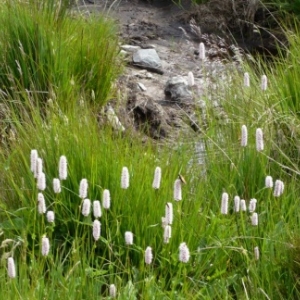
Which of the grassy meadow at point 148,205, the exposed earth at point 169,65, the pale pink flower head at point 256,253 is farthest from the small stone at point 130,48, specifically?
the pale pink flower head at point 256,253

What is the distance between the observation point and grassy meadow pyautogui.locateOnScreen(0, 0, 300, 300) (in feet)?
9.88

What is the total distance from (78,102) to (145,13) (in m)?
2.72

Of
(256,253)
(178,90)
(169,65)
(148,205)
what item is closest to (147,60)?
(169,65)

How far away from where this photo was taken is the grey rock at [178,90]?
559cm

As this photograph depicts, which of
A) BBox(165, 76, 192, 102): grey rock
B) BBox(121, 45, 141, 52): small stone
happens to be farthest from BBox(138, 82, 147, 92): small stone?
BBox(121, 45, 141, 52): small stone

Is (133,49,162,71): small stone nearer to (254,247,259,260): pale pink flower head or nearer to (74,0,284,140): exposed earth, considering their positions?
(74,0,284,140): exposed earth

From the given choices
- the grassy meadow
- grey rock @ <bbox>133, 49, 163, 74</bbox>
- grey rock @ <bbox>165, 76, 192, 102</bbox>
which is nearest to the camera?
the grassy meadow

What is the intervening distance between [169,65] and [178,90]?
68 centimetres

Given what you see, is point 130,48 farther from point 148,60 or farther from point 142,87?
point 142,87

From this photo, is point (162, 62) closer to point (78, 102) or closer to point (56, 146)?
point (78, 102)

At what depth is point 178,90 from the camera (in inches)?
222

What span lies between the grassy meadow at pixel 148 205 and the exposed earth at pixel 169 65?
0.26 meters

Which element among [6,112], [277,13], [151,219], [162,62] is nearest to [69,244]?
[151,219]

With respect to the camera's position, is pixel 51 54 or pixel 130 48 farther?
pixel 130 48
